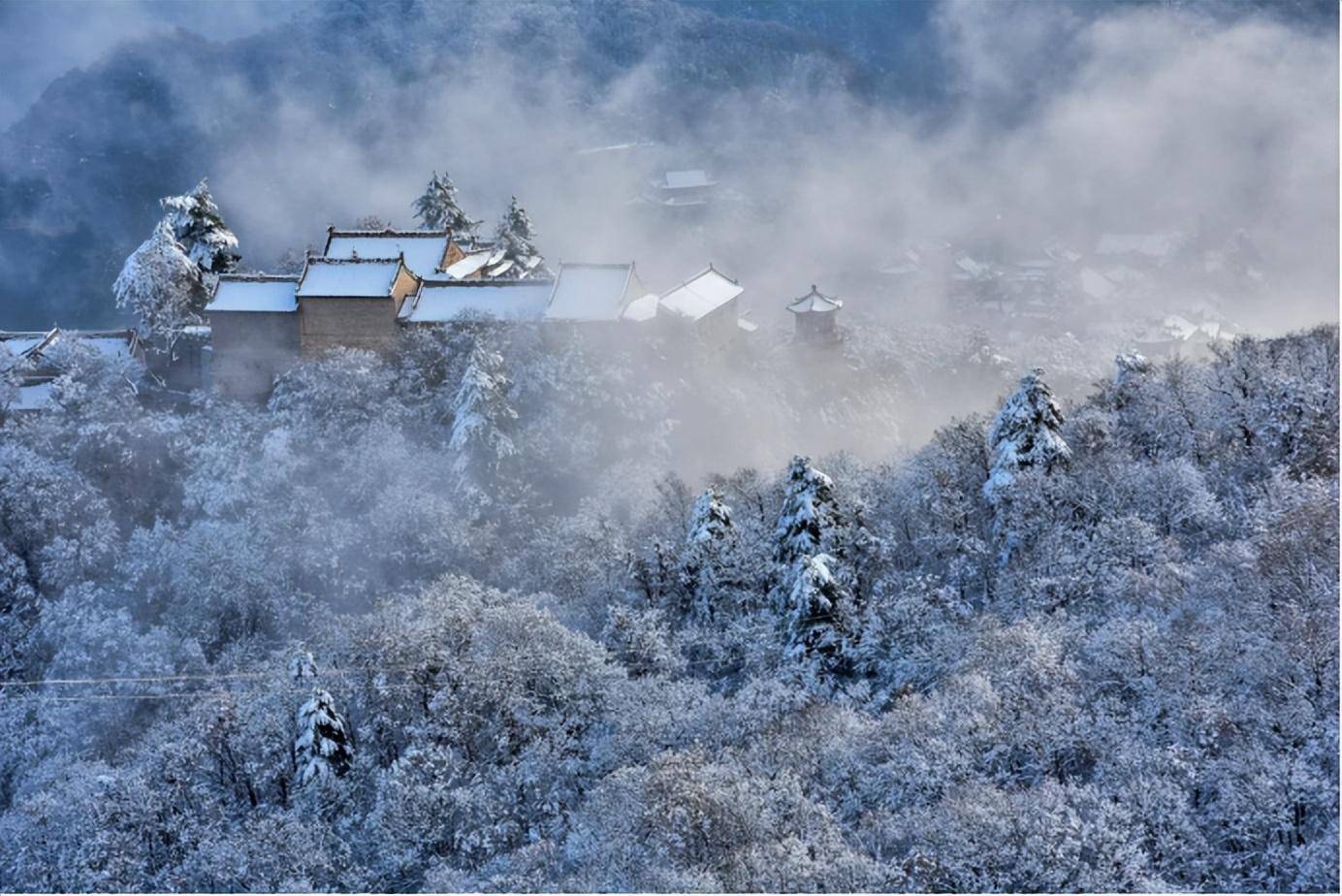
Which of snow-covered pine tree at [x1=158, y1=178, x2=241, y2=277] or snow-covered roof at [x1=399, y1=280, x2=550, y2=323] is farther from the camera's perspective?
snow-covered pine tree at [x1=158, y1=178, x2=241, y2=277]

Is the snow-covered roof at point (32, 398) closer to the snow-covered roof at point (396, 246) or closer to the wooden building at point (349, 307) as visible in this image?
the wooden building at point (349, 307)

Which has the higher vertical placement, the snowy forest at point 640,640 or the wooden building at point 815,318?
the wooden building at point 815,318

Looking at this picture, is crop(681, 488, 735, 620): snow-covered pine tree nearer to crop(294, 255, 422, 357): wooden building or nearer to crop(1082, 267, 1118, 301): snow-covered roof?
crop(294, 255, 422, 357): wooden building

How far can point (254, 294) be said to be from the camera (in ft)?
144

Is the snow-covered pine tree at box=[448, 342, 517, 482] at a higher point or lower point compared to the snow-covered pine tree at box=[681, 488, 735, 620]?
higher

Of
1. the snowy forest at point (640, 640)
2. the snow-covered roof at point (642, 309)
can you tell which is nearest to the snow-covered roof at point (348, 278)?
the snowy forest at point (640, 640)

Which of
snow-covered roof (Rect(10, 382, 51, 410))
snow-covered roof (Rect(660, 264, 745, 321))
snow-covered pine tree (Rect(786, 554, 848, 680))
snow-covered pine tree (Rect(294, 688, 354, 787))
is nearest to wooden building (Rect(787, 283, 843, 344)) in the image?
snow-covered roof (Rect(660, 264, 745, 321))

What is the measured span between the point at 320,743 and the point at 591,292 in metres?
21.7

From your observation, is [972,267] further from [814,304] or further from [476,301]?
[476,301]

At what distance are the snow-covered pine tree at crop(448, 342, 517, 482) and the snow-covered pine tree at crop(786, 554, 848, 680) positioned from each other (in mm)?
13936

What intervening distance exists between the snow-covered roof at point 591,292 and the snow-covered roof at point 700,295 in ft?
5.67

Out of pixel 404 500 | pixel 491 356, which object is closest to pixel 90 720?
pixel 404 500

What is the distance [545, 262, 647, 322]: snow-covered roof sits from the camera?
43.2 metres

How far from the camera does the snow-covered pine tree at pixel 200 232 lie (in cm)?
4788
